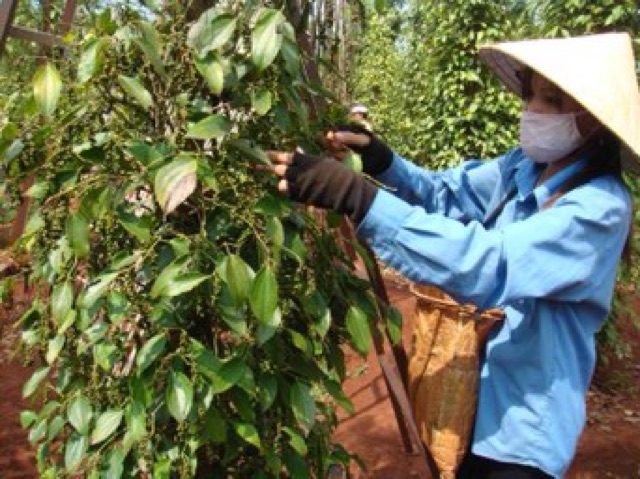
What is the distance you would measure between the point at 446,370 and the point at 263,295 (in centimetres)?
65

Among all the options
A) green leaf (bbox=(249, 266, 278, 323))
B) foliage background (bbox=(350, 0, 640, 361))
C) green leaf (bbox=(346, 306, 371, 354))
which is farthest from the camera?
foliage background (bbox=(350, 0, 640, 361))

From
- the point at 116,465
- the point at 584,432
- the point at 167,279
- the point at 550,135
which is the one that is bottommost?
the point at 584,432

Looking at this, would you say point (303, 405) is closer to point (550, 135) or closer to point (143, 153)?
point (143, 153)

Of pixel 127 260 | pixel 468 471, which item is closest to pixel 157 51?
pixel 127 260

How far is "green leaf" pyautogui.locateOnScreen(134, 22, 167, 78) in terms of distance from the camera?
90 cm


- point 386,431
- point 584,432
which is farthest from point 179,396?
point 584,432

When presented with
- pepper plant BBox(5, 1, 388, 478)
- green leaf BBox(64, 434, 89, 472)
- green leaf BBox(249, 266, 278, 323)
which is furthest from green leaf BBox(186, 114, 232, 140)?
green leaf BBox(64, 434, 89, 472)

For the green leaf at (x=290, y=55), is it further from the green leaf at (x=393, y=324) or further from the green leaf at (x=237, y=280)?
the green leaf at (x=393, y=324)

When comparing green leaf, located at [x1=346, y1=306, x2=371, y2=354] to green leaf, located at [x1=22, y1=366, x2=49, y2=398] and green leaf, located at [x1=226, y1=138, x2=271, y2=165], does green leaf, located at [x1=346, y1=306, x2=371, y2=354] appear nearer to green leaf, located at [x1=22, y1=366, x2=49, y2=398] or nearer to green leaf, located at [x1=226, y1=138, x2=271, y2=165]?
green leaf, located at [x1=226, y1=138, x2=271, y2=165]

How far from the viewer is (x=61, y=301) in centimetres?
96

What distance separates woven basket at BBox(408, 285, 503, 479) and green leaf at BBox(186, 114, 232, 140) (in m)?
0.67

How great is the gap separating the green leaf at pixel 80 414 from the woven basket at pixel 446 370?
71cm

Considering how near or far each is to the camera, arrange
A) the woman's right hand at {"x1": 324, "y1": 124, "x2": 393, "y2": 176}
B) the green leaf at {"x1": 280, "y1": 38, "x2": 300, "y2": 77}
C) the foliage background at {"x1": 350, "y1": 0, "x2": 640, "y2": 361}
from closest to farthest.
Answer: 1. the green leaf at {"x1": 280, "y1": 38, "x2": 300, "y2": 77}
2. the woman's right hand at {"x1": 324, "y1": 124, "x2": 393, "y2": 176}
3. the foliage background at {"x1": 350, "y1": 0, "x2": 640, "y2": 361}

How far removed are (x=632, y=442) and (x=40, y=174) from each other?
11.0 ft
